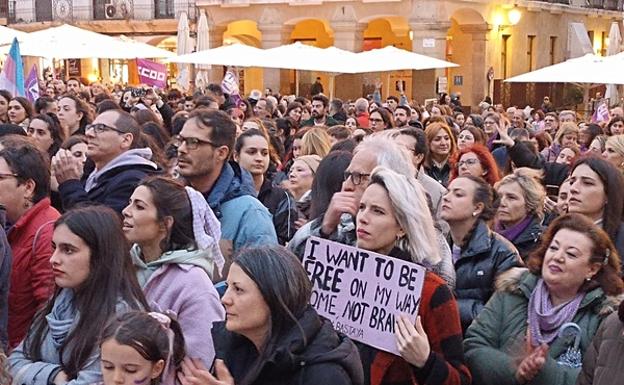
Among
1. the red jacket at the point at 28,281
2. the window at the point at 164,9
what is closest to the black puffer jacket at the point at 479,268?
the red jacket at the point at 28,281

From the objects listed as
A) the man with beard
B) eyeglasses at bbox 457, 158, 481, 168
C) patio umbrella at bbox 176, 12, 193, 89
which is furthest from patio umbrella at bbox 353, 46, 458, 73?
eyeglasses at bbox 457, 158, 481, 168

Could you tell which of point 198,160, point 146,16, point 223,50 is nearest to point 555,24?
point 146,16

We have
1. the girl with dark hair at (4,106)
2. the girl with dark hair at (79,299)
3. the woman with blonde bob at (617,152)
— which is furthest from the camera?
the girl with dark hair at (4,106)

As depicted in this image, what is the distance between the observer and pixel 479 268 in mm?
5324

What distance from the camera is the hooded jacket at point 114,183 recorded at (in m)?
5.70

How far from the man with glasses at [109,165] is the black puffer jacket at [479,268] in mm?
2058

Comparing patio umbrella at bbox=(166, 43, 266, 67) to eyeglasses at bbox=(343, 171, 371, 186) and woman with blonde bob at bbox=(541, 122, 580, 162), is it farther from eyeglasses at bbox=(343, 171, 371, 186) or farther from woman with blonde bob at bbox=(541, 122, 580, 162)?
eyeglasses at bbox=(343, 171, 371, 186)

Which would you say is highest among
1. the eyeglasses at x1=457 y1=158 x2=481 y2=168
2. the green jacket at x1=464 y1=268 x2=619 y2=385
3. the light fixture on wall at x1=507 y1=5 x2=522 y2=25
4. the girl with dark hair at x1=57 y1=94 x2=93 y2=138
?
the light fixture on wall at x1=507 y1=5 x2=522 y2=25

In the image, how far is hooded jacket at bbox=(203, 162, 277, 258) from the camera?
5.18 metres

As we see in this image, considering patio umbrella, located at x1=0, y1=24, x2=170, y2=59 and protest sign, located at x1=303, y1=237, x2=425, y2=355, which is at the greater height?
patio umbrella, located at x1=0, y1=24, x2=170, y2=59

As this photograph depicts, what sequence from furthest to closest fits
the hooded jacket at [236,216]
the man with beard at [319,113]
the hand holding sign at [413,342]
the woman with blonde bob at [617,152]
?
the man with beard at [319,113]
the woman with blonde bob at [617,152]
the hooded jacket at [236,216]
the hand holding sign at [413,342]

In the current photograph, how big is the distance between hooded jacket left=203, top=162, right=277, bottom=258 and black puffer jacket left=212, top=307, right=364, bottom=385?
159 centimetres

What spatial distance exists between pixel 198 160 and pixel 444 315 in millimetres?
2037

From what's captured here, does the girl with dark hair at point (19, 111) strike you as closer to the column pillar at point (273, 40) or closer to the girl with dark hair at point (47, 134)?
the girl with dark hair at point (47, 134)
